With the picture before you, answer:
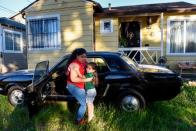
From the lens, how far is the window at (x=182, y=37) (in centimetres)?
1264

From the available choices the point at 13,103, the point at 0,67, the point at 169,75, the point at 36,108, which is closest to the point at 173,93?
the point at 169,75

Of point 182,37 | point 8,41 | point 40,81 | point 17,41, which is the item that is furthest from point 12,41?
point 40,81

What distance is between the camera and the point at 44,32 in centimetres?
1405

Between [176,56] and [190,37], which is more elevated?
[190,37]

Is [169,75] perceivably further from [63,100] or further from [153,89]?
[63,100]

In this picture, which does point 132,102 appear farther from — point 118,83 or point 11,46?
point 11,46

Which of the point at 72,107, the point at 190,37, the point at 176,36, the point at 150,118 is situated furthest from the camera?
the point at 176,36

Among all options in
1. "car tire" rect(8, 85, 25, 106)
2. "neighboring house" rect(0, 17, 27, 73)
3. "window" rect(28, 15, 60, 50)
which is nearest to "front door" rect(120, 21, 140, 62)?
"window" rect(28, 15, 60, 50)

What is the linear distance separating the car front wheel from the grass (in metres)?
0.19

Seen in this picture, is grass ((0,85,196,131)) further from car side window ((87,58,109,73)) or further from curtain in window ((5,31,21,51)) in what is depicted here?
curtain in window ((5,31,21,51))

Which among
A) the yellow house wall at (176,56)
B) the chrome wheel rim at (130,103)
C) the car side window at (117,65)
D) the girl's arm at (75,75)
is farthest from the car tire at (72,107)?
the yellow house wall at (176,56)

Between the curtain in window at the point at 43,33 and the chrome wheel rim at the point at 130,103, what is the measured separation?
7.90 metres

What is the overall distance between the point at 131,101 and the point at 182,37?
23.6 ft

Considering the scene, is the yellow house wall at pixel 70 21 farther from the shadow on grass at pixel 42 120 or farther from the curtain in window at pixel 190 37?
the shadow on grass at pixel 42 120
